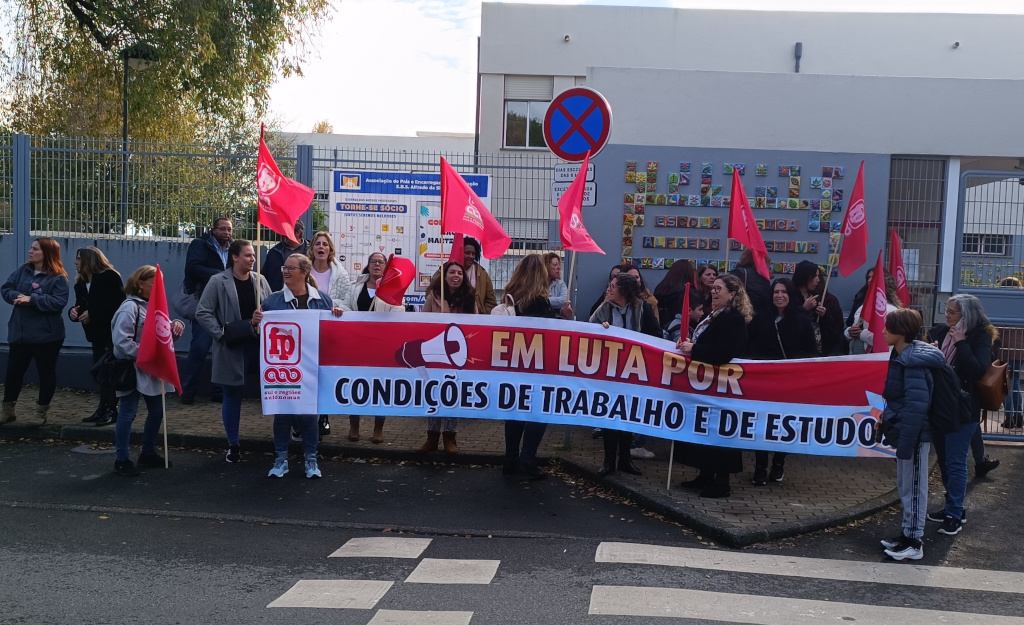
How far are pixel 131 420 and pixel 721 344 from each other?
5154mm

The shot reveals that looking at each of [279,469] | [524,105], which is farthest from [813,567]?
[524,105]

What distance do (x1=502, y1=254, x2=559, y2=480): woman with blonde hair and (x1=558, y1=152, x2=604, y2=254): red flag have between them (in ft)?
1.02

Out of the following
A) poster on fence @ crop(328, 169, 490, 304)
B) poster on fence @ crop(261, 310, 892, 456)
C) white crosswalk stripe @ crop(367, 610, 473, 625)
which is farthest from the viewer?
poster on fence @ crop(328, 169, 490, 304)

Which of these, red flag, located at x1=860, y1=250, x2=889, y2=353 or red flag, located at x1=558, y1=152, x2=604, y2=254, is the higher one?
red flag, located at x1=558, y1=152, x2=604, y2=254

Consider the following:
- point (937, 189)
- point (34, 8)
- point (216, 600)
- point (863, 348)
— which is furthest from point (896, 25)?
point (216, 600)

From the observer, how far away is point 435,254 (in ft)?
37.0

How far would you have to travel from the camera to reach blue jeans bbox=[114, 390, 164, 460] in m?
7.96

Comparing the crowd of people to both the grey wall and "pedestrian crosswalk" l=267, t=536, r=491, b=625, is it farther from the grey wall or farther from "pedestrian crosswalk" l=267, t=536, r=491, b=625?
"pedestrian crosswalk" l=267, t=536, r=491, b=625

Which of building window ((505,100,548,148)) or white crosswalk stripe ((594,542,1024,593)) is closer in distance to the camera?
white crosswalk stripe ((594,542,1024,593))

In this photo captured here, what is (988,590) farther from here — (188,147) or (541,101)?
(541,101)

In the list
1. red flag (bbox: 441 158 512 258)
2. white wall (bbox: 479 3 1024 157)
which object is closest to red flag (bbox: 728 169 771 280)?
red flag (bbox: 441 158 512 258)

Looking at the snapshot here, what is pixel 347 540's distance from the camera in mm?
6457

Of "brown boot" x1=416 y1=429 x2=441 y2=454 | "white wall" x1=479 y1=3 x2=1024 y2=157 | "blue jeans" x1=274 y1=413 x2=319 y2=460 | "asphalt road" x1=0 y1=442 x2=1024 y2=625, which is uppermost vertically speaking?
"white wall" x1=479 y1=3 x2=1024 y2=157

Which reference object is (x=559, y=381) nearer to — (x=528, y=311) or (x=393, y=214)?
(x=528, y=311)
